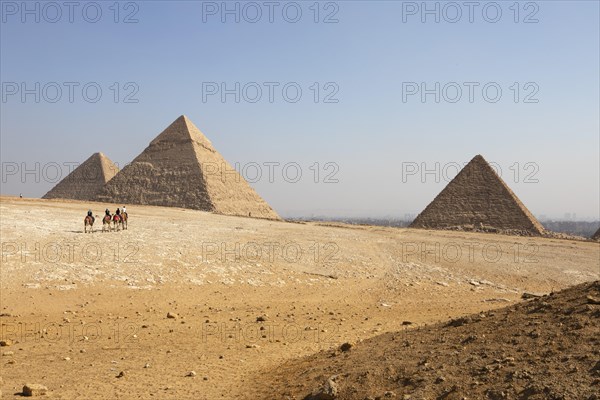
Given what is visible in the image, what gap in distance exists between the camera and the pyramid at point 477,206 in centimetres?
4062

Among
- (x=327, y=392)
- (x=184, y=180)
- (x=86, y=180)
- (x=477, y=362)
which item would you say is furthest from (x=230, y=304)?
(x=86, y=180)

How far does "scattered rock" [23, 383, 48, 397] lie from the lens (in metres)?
5.57

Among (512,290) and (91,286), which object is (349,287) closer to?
(512,290)

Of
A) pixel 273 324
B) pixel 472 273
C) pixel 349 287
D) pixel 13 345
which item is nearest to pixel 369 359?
pixel 273 324

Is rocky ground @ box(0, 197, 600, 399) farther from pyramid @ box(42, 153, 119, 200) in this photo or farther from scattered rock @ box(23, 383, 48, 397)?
pyramid @ box(42, 153, 119, 200)

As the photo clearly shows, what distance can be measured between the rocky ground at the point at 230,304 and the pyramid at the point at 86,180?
4551cm

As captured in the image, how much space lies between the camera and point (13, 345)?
303 inches

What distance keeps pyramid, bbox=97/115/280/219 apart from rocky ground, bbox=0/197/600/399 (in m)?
28.6

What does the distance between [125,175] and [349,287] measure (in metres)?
48.0

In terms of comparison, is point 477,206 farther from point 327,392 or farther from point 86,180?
point 86,180

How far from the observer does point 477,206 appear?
1681 inches

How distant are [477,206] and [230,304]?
35.4 meters

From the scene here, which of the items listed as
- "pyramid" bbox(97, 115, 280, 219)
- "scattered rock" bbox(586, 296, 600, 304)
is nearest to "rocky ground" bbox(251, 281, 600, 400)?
"scattered rock" bbox(586, 296, 600, 304)

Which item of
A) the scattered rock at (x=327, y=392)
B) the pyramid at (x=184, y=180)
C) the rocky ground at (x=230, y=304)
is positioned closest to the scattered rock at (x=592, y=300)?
the rocky ground at (x=230, y=304)
